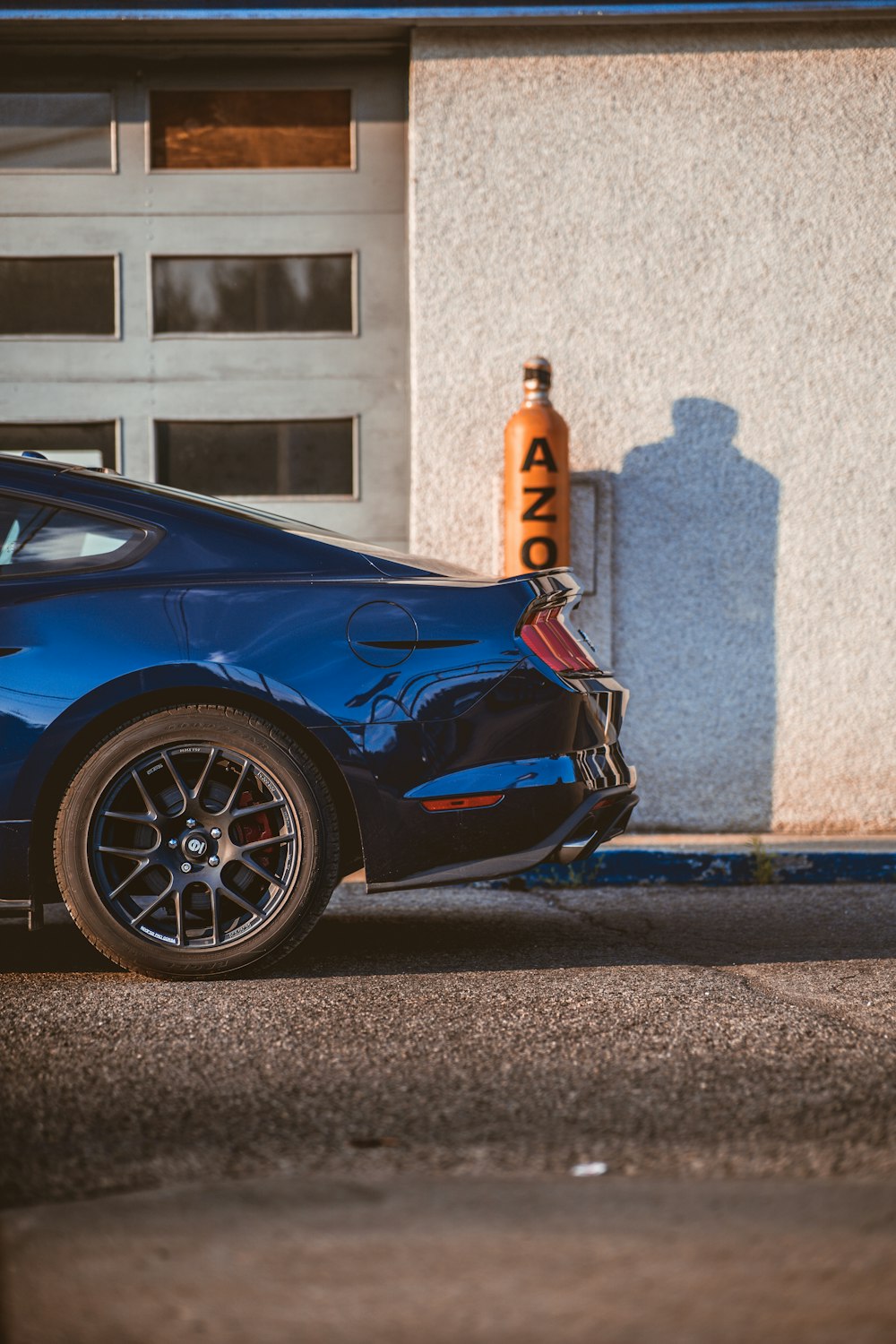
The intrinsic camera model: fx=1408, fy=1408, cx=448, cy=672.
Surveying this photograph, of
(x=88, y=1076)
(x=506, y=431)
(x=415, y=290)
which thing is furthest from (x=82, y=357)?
(x=88, y=1076)

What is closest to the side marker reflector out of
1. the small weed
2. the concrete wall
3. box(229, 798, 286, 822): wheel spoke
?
box(229, 798, 286, 822): wheel spoke

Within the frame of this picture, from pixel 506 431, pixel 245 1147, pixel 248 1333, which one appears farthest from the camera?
pixel 506 431

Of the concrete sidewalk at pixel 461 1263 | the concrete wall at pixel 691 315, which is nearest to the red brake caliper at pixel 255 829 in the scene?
the concrete sidewalk at pixel 461 1263

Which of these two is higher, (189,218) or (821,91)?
(821,91)

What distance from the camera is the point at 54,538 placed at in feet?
12.3

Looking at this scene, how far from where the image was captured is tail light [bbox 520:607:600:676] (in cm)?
368

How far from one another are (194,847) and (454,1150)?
4.82 ft

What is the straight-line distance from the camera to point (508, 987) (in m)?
3.55

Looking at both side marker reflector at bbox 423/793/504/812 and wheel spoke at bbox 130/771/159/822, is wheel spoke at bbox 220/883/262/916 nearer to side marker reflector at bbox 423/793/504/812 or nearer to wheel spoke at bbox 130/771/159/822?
wheel spoke at bbox 130/771/159/822

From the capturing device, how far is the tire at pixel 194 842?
3.54 metres

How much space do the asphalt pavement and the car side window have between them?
1099mm

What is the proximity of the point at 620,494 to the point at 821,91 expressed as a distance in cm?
225

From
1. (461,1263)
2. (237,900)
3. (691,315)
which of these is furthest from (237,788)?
(691,315)

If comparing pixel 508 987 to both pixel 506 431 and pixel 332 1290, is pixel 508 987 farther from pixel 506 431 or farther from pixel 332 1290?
pixel 506 431
